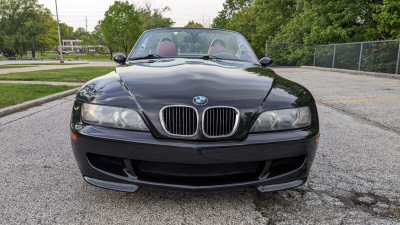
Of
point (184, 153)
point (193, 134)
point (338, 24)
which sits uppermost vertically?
point (338, 24)

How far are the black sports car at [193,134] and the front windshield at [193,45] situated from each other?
1.31 m

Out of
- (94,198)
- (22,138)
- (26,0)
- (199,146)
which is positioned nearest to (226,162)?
(199,146)

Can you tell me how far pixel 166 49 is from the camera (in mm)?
3518

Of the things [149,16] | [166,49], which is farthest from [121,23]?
[166,49]

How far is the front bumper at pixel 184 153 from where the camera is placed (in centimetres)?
186

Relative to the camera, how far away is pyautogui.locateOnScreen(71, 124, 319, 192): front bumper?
1.86m

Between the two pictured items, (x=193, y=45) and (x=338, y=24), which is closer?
(x=193, y=45)

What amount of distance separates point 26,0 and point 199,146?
65706 millimetres

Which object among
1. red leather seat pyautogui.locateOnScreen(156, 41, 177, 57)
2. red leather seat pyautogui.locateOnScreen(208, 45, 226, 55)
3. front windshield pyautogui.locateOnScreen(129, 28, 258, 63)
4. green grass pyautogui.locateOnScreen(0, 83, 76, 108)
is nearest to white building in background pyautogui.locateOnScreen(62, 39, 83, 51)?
green grass pyautogui.locateOnScreen(0, 83, 76, 108)

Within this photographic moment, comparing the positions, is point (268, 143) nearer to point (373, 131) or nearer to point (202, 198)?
point (202, 198)

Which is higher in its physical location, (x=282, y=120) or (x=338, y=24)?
(x=338, y=24)

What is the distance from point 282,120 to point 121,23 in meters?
46.1

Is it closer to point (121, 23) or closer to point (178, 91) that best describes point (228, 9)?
point (121, 23)

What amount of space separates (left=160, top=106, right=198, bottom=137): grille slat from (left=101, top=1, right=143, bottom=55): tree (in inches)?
1760
